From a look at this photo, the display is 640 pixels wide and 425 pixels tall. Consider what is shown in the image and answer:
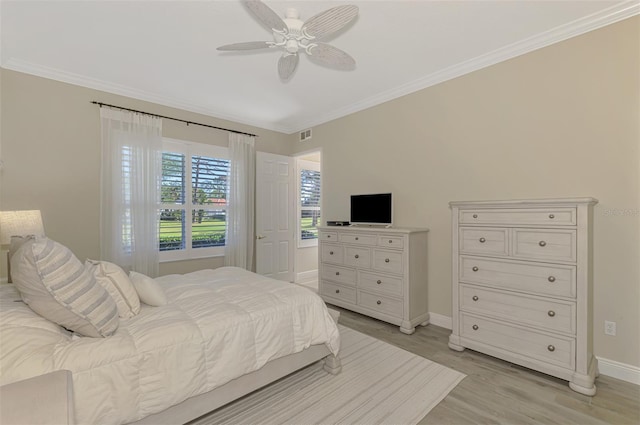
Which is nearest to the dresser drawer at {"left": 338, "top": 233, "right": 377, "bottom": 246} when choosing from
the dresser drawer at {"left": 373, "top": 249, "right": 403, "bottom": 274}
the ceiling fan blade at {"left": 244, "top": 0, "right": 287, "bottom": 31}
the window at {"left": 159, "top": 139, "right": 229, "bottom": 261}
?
the dresser drawer at {"left": 373, "top": 249, "right": 403, "bottom": 274}

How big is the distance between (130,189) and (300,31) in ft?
9.56

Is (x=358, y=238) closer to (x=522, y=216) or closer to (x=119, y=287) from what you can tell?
(x=522, y=216)

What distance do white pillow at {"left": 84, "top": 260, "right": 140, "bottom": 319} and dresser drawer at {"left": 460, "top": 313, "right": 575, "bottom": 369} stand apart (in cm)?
270

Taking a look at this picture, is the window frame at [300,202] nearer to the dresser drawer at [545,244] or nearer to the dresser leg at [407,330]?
the dresser leg at [407,330]

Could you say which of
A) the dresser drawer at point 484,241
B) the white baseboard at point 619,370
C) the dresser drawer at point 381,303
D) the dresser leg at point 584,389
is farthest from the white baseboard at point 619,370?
the dresser drawer at point 381,303

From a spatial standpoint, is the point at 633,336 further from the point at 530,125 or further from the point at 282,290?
the point at 282,290

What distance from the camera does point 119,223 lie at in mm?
3518

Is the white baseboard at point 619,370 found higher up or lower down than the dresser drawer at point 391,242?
lower down

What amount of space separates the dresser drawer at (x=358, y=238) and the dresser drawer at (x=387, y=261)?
129mm

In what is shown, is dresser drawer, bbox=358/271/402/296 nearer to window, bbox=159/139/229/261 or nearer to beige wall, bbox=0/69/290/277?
window, bbox=159/139/229/261

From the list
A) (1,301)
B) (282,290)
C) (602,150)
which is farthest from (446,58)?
(1,301)

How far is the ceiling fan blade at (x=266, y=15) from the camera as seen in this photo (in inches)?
67.6

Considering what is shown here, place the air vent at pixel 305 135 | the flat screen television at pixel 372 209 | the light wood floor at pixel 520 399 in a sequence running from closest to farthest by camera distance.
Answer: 1. the light wood floor at pixel 520 399
2. the flat screen television at pixel 372 209
3. the air vent at pixel 305 135

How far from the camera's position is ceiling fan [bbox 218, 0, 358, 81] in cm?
178
